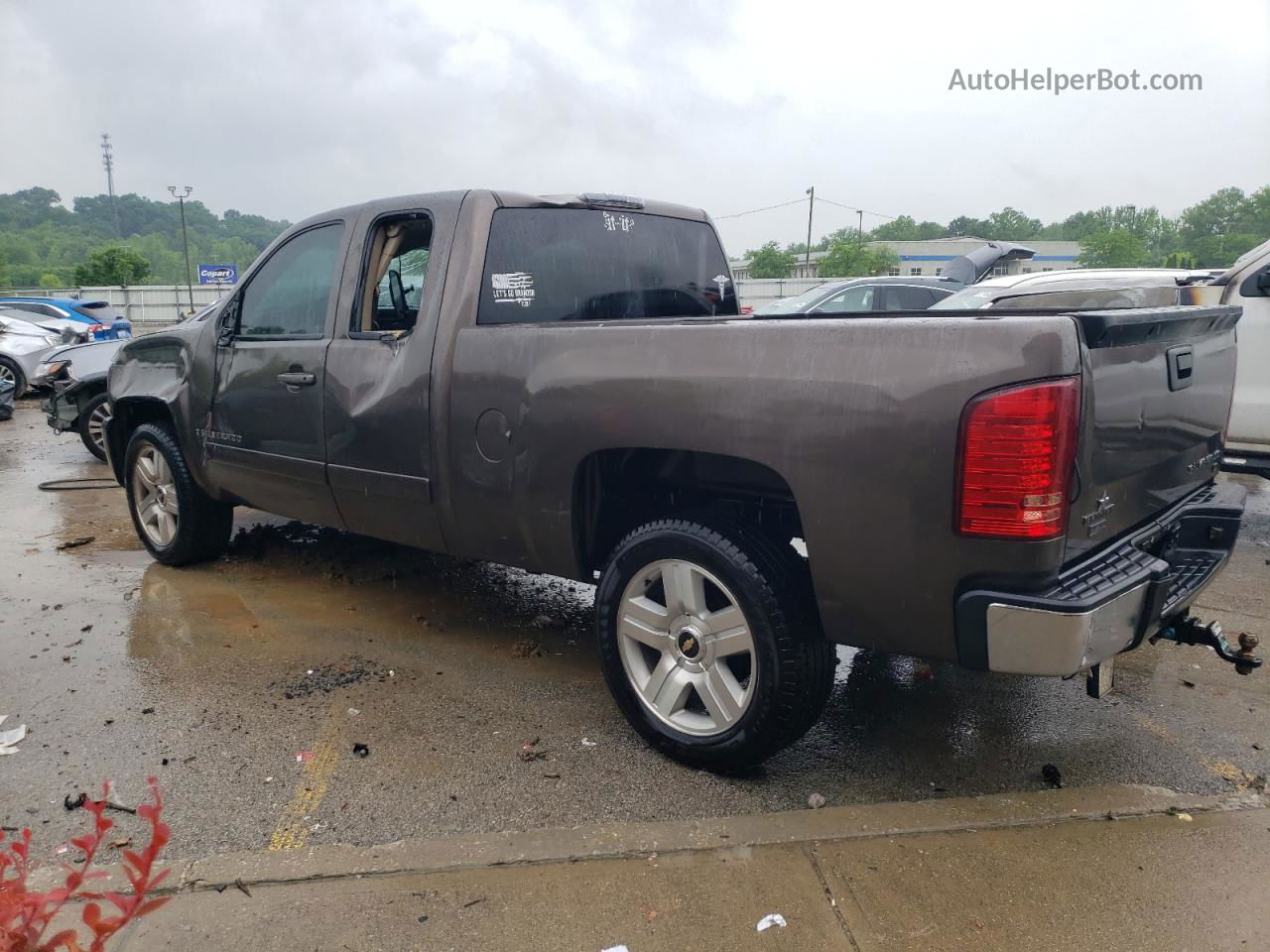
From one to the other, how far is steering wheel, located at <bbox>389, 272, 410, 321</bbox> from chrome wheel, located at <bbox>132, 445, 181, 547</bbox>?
6.63 feet

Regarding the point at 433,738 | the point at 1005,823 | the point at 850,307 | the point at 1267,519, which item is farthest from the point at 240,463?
the point at 850,307

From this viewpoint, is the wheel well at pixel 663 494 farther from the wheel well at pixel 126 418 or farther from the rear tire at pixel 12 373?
the rear tire at pixel 12 373

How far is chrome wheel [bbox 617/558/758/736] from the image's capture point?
303 cm

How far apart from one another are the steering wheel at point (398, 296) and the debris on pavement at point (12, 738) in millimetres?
2163

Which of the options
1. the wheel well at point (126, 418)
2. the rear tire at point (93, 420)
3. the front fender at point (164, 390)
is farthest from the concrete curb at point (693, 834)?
the rear tire at point (93, 420)

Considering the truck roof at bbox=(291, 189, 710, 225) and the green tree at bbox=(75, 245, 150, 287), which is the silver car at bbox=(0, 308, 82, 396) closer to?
the truck roof at bbox=(291, 189, 710, 225)

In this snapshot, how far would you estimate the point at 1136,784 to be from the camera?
312 centimetres

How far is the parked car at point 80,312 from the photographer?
17.1 m

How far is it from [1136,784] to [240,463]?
412cm

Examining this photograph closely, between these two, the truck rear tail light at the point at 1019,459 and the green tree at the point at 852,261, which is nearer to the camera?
the truck rear tail light at the point at 1019,459

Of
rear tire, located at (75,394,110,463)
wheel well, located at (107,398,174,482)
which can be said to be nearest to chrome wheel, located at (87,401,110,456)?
rear tire, located at (75,394,110,463)

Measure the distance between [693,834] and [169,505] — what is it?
4031mm

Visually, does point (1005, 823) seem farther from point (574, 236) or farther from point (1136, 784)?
point (574, 236)

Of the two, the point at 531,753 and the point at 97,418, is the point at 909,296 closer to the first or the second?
the point at 97,418
